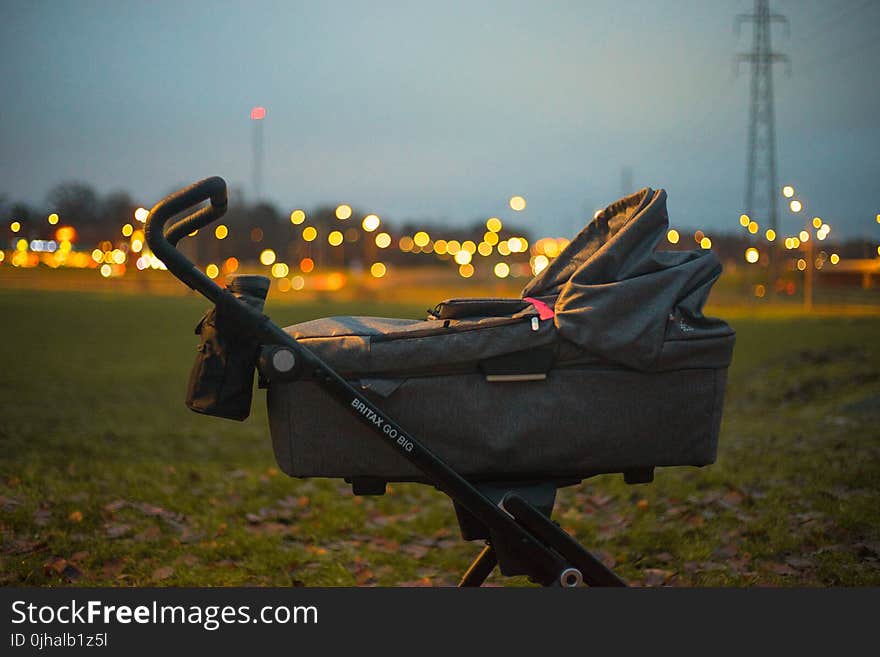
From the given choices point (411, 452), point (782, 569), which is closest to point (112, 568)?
point (411, 452)

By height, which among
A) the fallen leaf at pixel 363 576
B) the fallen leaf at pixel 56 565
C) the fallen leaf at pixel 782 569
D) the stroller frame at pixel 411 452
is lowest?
the fallen leaf at pixel 363 576

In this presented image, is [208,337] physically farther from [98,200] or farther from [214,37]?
[214,37]

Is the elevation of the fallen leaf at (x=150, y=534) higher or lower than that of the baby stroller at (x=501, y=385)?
lower

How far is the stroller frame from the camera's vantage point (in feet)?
7.41

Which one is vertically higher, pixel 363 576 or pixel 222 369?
pixel 222 369

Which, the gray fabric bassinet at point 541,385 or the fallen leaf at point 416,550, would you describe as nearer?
the gray fabric bassinet at point 541,385

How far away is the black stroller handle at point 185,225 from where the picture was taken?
2.27m

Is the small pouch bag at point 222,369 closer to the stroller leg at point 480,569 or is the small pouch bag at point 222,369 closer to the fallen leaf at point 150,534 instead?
the stroller leg at point 480,569

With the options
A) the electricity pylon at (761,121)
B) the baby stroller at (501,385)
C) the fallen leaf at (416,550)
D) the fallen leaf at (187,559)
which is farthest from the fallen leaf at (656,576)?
the electricity pylon at (761,121)

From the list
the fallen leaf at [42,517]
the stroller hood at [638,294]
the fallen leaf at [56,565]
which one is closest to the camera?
the stroller hood at [638,294]

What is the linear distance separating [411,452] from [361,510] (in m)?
2.84

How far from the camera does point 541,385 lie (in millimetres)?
2393

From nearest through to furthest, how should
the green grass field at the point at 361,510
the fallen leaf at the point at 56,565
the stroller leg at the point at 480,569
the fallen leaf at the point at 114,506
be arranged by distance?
the stroller leg at the point at 480,569, the fallen leaf at the point at 56,565, the green grass field at the point at 361,510, the fallen leaf at the point at 114,506

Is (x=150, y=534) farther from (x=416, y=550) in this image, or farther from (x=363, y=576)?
(x=416, y=550)
